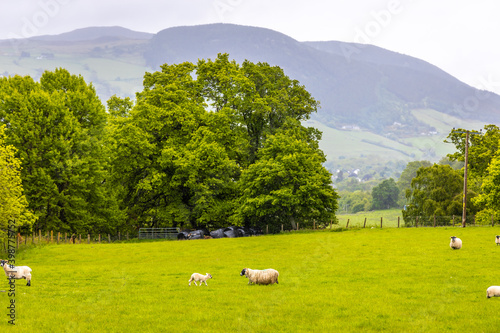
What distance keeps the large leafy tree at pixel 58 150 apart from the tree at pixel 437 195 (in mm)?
56900

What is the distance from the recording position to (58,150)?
57.7m

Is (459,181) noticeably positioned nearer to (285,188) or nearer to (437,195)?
(437,195)

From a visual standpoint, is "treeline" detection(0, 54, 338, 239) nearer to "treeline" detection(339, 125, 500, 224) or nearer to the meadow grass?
the meadow grass

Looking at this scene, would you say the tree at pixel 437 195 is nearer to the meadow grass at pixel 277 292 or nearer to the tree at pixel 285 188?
the tree at pixel 285 188

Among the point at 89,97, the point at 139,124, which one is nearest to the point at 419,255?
the point at 139,124

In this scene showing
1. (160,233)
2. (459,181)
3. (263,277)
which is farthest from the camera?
(459,181)

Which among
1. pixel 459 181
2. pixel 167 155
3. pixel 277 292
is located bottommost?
pixel 277 292

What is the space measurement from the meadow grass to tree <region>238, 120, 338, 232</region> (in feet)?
53.2

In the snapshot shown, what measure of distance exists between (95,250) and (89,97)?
25.2 meters

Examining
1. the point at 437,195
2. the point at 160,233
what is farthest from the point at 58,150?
the point at 437,195

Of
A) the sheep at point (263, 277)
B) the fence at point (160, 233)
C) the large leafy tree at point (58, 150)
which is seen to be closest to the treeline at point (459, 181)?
the fence at point (160, 233)

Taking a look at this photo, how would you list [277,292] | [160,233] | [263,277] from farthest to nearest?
[160,233] < [263,277] < [277,292]

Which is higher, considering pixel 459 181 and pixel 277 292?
pixel 459 181

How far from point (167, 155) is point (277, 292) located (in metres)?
43.4
